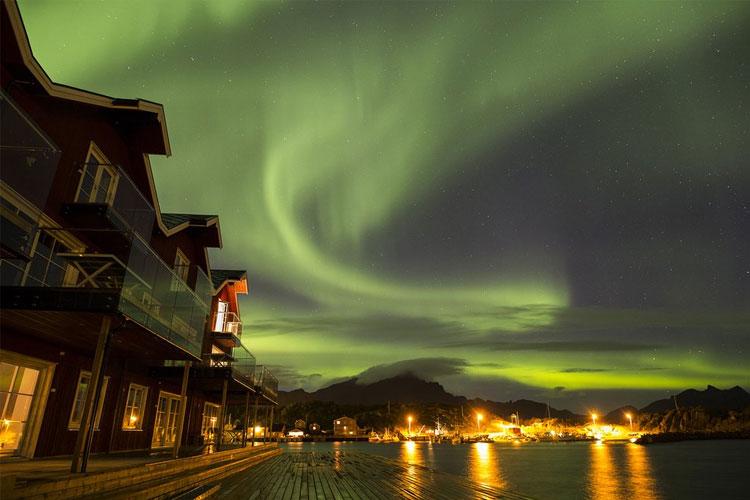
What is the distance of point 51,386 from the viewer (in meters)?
12.7

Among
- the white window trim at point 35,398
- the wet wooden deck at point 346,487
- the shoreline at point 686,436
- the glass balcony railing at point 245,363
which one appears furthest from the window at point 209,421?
the shoreline at point 686,436

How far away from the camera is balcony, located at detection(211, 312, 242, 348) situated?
27422 mm

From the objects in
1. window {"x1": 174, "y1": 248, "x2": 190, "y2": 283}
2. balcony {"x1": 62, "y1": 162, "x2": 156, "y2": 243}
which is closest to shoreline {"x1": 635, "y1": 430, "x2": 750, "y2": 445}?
window {"x1": 174, "y1": 248, "x2": 190, "y2": 283}

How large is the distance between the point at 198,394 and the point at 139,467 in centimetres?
1778

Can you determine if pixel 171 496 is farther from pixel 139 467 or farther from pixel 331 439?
pixel 331 439

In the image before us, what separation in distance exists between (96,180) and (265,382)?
17553 mm

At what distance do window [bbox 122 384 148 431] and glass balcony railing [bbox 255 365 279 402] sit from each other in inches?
287

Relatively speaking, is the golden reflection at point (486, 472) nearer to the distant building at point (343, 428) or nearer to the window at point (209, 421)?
the window at point (209, 421)

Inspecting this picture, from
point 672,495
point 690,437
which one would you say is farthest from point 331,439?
point 690,437

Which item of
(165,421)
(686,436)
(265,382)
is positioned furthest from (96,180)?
(686,436)

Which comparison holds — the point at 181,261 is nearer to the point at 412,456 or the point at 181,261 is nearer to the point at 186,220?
the point at 186,220

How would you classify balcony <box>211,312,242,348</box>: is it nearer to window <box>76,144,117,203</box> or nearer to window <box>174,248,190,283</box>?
window <box>174,248,190,283</box>

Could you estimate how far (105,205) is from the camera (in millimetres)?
12703

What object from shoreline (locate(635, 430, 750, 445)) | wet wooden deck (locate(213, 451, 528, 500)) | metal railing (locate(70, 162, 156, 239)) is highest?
metal railing (locate(70, 162, 156, 239))
